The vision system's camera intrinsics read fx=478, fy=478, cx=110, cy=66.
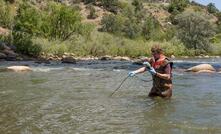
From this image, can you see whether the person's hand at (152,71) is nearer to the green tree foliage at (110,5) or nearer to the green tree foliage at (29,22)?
the green tree foliage at (29,22)

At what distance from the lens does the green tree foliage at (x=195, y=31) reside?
68.9m

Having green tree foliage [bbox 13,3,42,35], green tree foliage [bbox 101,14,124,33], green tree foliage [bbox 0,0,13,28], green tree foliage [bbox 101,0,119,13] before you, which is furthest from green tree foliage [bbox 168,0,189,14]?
green tree foliage [bbox 13,3,42,35]

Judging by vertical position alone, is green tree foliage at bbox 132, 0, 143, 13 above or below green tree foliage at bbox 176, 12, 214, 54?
above

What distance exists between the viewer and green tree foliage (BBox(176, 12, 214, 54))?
226 ft

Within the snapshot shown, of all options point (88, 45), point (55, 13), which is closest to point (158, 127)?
point (88, 45)

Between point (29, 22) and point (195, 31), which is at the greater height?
point (29, 22)

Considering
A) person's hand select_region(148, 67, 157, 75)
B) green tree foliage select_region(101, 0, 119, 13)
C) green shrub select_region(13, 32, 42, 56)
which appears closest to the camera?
person's hand select_region(148, 67, 157, 75)

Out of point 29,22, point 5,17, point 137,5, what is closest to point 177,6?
point 137,5

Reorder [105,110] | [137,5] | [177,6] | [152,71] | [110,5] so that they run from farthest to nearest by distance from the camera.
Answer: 1. [177,6]
2. [137,5]
3. [110,5]
4. [152,71]
5. [105,110]

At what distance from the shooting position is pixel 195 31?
6944 centimetres

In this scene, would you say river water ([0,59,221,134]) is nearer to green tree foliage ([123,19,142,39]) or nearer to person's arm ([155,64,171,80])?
person's arm ([155,64,171,80])

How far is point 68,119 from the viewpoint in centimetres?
1096

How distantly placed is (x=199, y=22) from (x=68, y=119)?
5983cm

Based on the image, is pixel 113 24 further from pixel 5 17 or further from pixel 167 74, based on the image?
pixel 167 74
